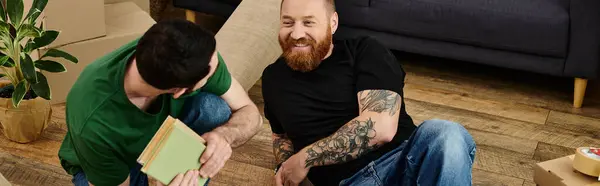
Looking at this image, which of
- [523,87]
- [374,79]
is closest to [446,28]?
[523,87]

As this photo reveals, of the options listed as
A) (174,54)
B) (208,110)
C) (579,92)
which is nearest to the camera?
(174,54)

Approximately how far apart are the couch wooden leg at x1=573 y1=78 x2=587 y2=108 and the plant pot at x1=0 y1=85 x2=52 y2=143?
6.33 ft

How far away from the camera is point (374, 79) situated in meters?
2.20

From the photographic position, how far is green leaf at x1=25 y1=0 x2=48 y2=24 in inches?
105

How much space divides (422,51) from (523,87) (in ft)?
1.44

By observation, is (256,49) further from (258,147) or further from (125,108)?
(125,108)

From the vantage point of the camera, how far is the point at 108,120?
1.89 metres

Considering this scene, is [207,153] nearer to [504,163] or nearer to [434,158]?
[434,158]

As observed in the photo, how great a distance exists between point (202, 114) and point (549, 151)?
1352 mm

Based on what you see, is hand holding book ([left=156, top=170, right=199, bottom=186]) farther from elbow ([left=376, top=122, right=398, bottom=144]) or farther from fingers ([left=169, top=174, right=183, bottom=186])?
elbow ([left=376, top=122, right=398, bottom=144])

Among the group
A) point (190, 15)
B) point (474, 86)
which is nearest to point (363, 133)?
point (474, 86)

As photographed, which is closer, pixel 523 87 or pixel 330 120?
pixel 330 120

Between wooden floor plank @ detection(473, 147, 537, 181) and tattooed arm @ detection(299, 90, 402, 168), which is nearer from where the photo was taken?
tattooed arm @ detection(299, 90, 402, 168)

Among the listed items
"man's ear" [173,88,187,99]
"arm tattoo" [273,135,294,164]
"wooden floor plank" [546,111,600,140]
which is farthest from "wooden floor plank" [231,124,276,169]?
"wooden floor plank" [546,111,600,140]
